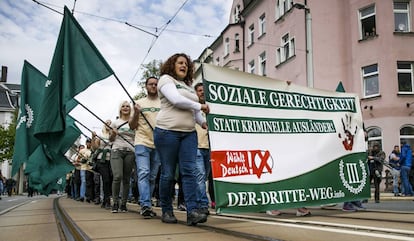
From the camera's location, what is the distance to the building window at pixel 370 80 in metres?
20.1

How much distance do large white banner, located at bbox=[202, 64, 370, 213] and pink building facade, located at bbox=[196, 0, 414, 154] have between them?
11524 millimetres

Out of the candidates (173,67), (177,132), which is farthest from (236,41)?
(177,132)

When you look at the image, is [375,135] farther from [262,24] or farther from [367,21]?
[262,24]

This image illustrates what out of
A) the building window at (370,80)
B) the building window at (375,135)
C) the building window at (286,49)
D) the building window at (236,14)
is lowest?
the building window at (375,135)

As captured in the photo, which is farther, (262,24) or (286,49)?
(262,24)

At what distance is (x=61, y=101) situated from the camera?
19.4ft

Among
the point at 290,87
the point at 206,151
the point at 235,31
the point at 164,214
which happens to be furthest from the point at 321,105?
the point at 235,31

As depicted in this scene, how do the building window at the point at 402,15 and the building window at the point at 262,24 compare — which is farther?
the building window at the point at 262,24

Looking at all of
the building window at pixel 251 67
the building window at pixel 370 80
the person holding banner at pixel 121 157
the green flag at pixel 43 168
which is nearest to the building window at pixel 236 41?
the building window at pixel 251 67

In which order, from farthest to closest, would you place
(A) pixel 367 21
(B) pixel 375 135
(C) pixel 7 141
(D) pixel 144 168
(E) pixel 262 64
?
(C) pixel 7 141 → (E) pixel 262 64 → (A) pixel 367 21 → (B) pixel 375 135 → (D) pixel 144 168

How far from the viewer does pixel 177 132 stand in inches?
173

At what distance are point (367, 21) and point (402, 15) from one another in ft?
5.24

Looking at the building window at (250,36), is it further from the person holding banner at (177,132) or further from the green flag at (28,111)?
the person holding banner at (177,132)

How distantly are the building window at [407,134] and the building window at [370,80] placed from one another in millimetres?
1962
